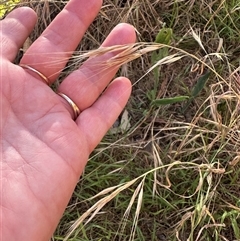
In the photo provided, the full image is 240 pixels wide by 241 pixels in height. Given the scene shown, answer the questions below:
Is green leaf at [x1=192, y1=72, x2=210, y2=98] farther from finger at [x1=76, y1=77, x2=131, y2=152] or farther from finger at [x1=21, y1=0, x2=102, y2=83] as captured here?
finger at [x1=21, y1=0, x2=102, y2=83]

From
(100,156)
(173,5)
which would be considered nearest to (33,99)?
(100,156)

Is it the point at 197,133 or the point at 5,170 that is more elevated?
the point at 5,170

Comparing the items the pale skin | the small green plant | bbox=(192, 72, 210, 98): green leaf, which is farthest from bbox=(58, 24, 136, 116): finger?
bbox=(192, 72, 210, 98): green leaf

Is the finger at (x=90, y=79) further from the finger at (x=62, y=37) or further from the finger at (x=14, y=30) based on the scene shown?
the finger at (x=14, y=30)

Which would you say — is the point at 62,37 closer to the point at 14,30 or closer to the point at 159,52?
the point at 14,30

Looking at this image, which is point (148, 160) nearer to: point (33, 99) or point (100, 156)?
point (100, 156)

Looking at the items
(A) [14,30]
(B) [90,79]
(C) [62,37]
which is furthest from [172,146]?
(A) [14,30]
